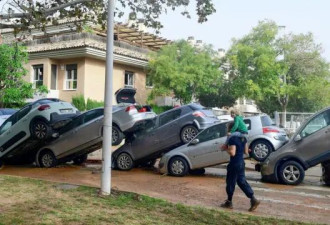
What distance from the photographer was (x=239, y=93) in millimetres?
33750

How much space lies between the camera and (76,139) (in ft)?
43.5

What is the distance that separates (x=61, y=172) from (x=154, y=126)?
3414mm

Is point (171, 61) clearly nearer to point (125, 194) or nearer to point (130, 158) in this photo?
point (130, 158)

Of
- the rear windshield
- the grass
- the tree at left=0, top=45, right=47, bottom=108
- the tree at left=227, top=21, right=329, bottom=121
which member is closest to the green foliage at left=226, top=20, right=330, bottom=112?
the tree at left=227, top=21, right=329, bottom=121

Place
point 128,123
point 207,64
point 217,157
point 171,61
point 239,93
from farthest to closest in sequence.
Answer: point 239,93 → point 207,64 → point 171,61 → point 128,123 → point 217,157

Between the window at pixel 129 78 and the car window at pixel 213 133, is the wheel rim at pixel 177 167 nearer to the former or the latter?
the car window at pixel 213 133

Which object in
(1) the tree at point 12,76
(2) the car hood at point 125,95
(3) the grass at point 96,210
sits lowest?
(3) the grass at point 96,210

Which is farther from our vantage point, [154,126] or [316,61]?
[316,61]

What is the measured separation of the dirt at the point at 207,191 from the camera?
25.4 ft

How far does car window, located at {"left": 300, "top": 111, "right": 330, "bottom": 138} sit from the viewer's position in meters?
10.5

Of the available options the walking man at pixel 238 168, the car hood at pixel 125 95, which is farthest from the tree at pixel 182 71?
the walking man at pixel 238 168

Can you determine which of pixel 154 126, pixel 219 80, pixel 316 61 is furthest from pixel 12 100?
pixel 316 61

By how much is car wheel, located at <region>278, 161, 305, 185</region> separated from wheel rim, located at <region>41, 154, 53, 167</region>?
307 inches

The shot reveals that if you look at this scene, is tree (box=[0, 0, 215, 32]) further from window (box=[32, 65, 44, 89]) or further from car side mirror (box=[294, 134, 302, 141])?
window (box=[32, 65, 44, 89])
